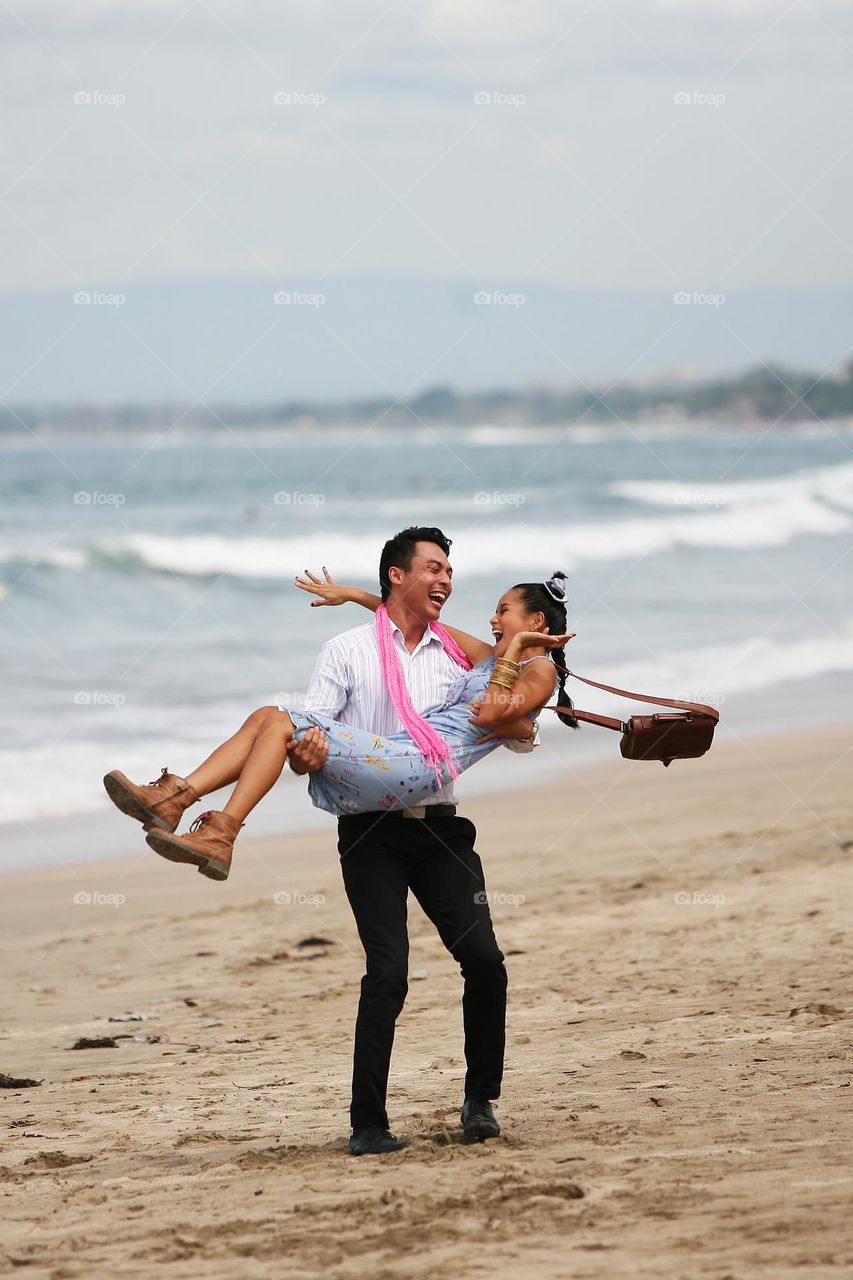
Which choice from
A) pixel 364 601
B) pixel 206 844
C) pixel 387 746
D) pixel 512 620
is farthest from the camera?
pixel 364 601

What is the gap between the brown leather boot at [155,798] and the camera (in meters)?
4.14

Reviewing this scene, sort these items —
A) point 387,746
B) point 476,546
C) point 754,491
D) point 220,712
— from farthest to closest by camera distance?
point 754,491
point 476,546
point 220,712
point 387,746

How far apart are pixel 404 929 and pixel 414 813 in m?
0.34

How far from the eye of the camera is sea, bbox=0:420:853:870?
12.1 meters

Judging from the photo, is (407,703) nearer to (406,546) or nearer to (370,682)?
(370,682)

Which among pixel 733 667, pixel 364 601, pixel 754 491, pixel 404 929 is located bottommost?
pixel 404 929

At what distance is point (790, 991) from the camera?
6.15 m

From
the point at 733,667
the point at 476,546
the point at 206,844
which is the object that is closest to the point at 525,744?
the point at 206,844

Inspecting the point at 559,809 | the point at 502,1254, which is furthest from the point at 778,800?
the point at 502,1254

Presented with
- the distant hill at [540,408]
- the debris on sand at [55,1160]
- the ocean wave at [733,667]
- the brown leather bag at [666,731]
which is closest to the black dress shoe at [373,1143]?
the debris on sand at [55,1160]

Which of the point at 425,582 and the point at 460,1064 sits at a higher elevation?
Answer: the point at 425,582

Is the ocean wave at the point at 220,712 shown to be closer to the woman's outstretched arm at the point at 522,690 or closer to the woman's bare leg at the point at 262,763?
the woman's bare leg at the point at 262,763

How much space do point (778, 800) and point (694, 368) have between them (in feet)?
247

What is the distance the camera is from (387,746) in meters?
4.36
